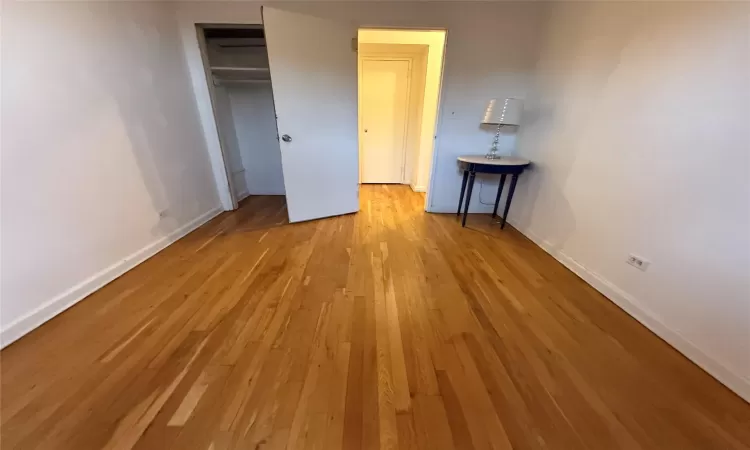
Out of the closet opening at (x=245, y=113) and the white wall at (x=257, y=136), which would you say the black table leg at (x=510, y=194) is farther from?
the white wall at (x=257, y=136)

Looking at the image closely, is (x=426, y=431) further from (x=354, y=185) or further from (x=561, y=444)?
(x=354, y=185)

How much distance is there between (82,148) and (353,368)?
6.89ft

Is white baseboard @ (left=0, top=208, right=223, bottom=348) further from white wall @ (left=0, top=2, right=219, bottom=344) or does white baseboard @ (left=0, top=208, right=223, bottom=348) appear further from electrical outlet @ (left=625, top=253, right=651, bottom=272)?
electrical outlet @ (left=625, top=253, right=651, bottom=272)

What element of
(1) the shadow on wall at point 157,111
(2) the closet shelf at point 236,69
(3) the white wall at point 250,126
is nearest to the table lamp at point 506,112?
(2) the closet shelf at point 236,69

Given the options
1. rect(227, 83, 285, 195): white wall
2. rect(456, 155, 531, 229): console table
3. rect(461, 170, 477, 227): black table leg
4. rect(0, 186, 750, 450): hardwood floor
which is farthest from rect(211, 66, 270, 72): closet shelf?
rect(461, 170, 477, 227): black table leg

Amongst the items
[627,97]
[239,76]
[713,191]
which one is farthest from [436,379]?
[239,76]

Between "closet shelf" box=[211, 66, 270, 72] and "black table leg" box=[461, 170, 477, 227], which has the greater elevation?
"closet shelf" box=[211, 66, 270, 72]

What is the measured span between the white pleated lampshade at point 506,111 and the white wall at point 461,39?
343 mm

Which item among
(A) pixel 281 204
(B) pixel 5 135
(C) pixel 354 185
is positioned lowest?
(A) pixel 281 204

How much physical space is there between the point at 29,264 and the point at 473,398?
231 cm

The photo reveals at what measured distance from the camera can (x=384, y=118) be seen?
454 centimetres

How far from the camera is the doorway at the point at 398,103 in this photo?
3.83 meters

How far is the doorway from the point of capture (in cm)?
383

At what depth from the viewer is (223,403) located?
1.15 meters
